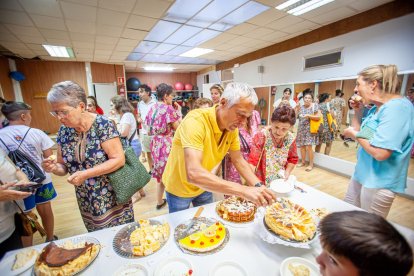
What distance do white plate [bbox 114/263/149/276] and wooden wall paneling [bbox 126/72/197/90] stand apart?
9.66m

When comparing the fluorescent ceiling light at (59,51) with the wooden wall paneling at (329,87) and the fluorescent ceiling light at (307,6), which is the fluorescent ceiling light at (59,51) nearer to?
the fluorescent ceiling light at (307,6)

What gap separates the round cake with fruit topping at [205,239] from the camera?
0.84m

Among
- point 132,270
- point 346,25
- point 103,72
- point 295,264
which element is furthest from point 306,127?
point 103,72

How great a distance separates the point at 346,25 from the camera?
3.72 metres

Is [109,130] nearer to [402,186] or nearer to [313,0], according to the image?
[402,186]

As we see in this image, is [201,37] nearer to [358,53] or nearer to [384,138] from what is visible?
[358,53]

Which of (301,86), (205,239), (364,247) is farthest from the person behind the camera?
(301,86)

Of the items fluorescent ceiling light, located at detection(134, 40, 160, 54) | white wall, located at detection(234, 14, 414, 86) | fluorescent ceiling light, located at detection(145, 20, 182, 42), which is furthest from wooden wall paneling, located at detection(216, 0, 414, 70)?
fluorescent ceiling light, located at detection(134, 40, 160, 54)

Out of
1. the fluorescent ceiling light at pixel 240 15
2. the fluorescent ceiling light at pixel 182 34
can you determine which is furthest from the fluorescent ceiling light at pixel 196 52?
the fluorescent ceiling light at pixel 240 15

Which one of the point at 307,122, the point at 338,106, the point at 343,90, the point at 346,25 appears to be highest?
the point at 346,25

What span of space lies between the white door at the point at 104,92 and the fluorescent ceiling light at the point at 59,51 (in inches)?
54.0

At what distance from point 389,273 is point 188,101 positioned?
1012 cm

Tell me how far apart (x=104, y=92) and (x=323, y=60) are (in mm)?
7390

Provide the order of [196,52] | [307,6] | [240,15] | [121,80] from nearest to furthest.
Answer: [307,6]
[240,15]
[196,52]
[121,80]
